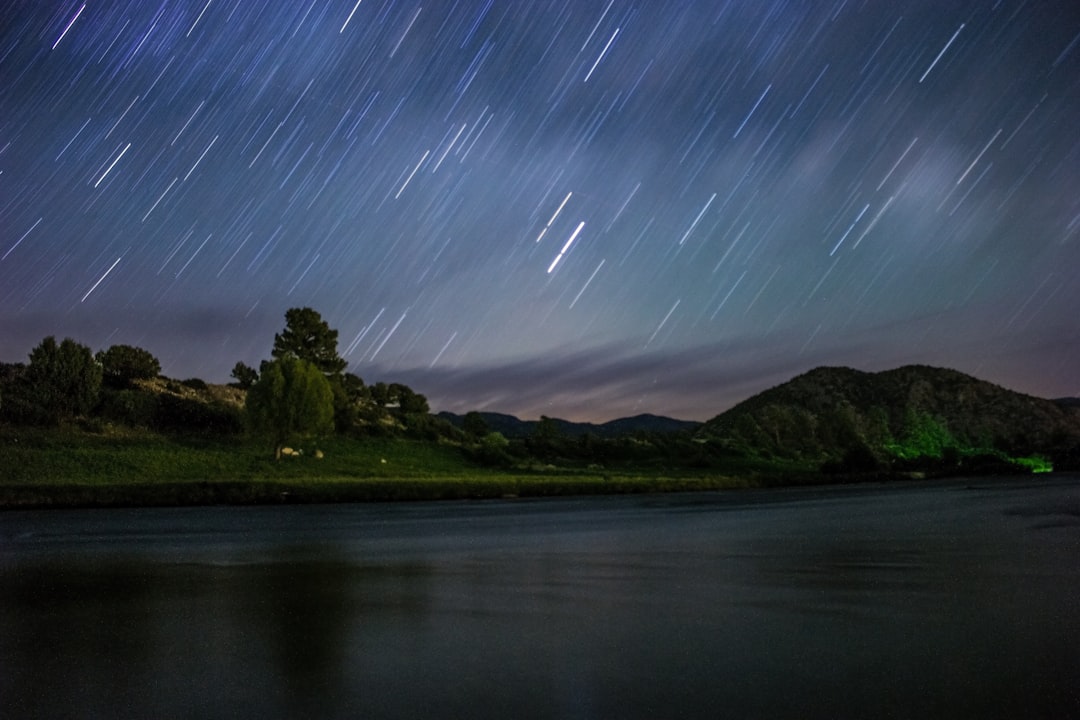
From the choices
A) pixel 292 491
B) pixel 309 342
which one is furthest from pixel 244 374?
pixel 292 491

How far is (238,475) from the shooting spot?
6247 centimetres

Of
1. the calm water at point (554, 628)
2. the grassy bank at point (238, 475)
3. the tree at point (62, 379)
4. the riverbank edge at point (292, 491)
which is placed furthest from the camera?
the tree at point (62, 379)

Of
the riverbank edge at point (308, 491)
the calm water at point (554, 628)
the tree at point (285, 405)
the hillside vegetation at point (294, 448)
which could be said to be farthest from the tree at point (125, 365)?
the calm water at point (554, 628)

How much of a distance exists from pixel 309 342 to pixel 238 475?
145 ft

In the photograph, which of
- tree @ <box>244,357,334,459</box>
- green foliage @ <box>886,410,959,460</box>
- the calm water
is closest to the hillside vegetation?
tree @ <box>244,357,334,459</box>

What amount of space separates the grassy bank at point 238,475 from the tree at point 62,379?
4679 millimetres

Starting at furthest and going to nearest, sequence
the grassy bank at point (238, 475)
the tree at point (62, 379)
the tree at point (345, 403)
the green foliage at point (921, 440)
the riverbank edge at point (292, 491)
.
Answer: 1. the green foliage at point (921, 440)
2. the tree at point (345, 403)
3. the tree at point (62, 379)
4. the grassy bank at point (238, 475)
5. the riverbank edge at point (292, 491)

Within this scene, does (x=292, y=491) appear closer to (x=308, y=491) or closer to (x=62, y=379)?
(x=308, y=491)

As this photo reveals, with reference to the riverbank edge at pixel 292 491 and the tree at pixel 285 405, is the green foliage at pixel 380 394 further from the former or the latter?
the riverbank edge at pixel 292 491

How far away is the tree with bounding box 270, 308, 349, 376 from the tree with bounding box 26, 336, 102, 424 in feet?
86.7

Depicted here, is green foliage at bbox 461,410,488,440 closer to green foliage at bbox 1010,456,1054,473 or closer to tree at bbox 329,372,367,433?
tree at bbox 329,372,367,433

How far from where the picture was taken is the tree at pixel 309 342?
10394 cm

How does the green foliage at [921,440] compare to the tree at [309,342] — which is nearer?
the tree at [309,342]

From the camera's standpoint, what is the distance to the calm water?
7.47m
